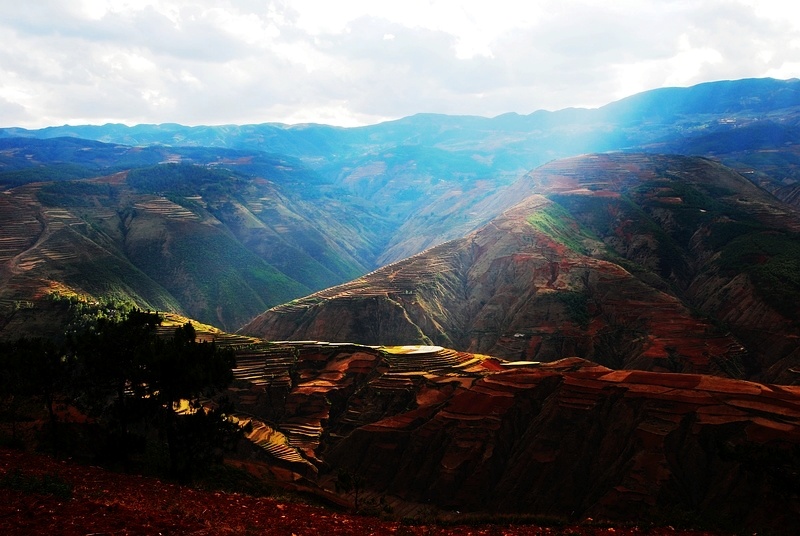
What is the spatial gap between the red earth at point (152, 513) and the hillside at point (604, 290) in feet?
281

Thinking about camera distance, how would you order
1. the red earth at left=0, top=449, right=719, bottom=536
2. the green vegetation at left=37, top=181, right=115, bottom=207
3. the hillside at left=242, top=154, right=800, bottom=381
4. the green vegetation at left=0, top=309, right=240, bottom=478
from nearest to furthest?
1. the red earth at left=0, top=449, right=719, bottom=536
2. the green vegetation at left=0, top=309, right=240, bottom=478
3. the hillside at left=242, top=154, right=800, bottom=381
4. the green vegetation at left=37, top=181, right=115, bottom=207

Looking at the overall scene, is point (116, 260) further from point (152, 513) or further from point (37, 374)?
point (152, 513)

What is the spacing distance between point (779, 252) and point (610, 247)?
129ft

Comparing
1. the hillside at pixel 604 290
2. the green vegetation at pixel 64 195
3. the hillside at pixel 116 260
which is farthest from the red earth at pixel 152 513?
the green vegetation at pixel 64 195

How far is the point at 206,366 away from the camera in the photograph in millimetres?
35812

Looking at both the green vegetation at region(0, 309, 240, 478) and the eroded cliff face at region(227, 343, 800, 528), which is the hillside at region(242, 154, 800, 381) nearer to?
the eroded cliff face at region(227, 343, 800, 528)

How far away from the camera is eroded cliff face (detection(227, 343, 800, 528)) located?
160 ft

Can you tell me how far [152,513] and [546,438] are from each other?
46598mm

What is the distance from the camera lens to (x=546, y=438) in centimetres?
5928

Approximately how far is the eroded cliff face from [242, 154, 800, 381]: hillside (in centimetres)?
3913

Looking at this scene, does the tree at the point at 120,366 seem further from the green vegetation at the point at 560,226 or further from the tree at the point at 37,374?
the green vegetation at the point at 560,226

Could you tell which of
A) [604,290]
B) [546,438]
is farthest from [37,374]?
[604,290]

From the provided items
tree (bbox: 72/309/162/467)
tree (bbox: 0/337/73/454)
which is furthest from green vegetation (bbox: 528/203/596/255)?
tree (bbox: 0/337/73/454)

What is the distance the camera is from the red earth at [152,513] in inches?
762
